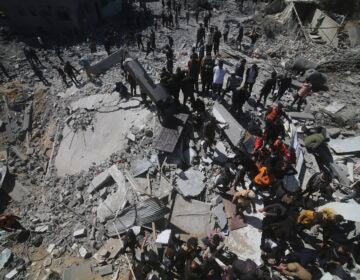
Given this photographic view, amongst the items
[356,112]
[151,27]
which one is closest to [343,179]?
[356,112]

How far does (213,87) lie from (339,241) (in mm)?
6838

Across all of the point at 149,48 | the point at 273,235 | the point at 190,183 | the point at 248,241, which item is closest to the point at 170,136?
the point at 190,183

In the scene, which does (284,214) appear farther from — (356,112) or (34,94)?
(34,94)

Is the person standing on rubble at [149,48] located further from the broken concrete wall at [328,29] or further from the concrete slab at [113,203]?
the broken concrete wall at [328,29]

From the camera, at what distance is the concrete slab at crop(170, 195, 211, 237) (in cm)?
762

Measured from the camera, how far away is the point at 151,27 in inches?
832

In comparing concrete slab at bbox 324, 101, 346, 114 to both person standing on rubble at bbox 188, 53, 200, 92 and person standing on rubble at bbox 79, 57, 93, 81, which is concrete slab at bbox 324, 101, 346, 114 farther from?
person standing on rubble at bbox 79, 57, 93, 81

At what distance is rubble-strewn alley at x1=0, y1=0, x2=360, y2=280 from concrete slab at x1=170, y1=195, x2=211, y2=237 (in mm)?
31

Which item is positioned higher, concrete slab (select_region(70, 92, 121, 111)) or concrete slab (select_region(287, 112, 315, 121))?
concrete slab (select_region(287, 112, 315, 121))

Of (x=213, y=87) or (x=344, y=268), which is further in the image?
(x=213, y=87)

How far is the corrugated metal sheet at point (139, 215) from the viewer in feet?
25.4

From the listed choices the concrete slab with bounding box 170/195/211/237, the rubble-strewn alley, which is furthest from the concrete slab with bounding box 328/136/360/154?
the concrete slab with bounding box 170/195/211/237

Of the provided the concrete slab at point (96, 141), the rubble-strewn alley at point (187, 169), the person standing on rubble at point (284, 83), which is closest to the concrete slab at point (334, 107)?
the rubble-strewn alley at point (187, 169)

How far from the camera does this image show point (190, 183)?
27.5ft
